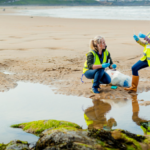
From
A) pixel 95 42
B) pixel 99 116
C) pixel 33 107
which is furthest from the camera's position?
pixel 95 42

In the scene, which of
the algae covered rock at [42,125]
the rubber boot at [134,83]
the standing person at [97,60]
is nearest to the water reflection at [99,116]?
the algae covered rock at [42,125]

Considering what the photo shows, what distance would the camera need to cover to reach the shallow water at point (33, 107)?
3945 millimetres

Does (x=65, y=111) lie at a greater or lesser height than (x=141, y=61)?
lesser

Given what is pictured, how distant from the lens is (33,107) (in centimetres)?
489

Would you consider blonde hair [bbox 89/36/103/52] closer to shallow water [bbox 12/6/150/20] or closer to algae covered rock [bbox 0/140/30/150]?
algae covered rock [bbox 0/140/30/150]

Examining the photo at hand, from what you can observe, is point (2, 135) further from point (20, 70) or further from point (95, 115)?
point (20, 70)

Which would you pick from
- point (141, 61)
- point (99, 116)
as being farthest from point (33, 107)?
point (141, 61)

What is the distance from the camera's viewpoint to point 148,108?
493cm

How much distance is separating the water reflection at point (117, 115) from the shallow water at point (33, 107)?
0.18 metres

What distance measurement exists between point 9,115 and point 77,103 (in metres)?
1.43

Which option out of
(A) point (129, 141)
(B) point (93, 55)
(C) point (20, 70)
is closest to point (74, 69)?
(C) point (20, 70)

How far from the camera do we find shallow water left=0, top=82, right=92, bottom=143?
3945 mm

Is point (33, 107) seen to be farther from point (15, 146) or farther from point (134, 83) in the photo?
point (134, 83)

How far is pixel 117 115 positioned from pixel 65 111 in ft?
3.19
